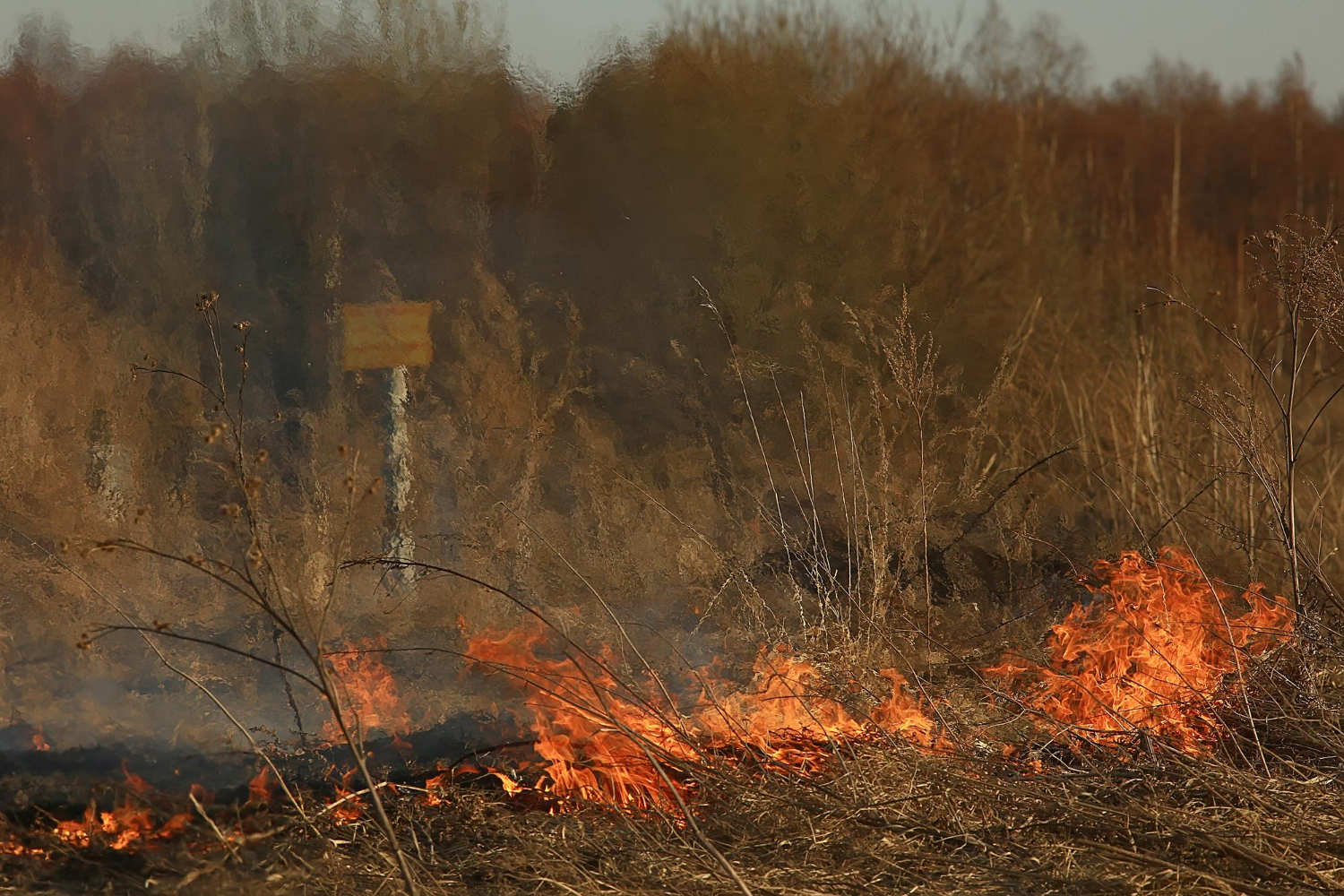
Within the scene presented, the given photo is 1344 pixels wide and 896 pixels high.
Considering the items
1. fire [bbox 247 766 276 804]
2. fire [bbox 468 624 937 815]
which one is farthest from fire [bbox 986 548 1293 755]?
fire [bbox 247 766 276 804]

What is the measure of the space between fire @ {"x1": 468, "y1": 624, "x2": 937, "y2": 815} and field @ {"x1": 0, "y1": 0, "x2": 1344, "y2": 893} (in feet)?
0.09

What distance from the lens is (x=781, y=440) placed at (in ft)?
25.5

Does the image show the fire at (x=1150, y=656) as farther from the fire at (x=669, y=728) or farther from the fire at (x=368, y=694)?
the fire at (x=368, y=694)

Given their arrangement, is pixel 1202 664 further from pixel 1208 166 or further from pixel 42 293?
pixel 1208 166

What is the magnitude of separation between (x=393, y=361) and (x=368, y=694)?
2287 millimetres

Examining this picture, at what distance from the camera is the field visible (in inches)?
128

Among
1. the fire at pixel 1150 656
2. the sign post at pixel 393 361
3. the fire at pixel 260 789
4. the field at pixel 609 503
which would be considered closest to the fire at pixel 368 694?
the field at pixel 609 503

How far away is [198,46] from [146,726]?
3491 mm

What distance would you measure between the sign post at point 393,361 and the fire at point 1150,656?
325cm

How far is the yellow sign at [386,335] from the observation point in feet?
21.0

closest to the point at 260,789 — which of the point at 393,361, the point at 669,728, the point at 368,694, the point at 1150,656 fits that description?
the point at 368,694

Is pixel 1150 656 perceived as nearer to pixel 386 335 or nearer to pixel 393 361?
pixel 393 361

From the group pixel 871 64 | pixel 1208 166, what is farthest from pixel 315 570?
pixel 1208 166

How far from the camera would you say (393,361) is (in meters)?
6.34
